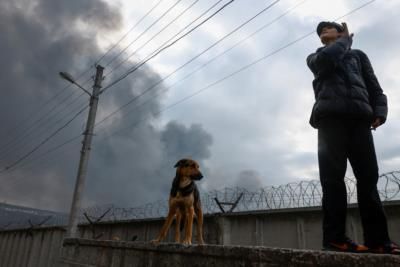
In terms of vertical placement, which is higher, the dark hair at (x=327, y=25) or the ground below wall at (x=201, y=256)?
the dark hair at (x=327, y=25)

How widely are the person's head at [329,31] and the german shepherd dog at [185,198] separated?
2.40 m

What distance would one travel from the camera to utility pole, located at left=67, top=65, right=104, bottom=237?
10461 millimetres

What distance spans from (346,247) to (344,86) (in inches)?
48.3

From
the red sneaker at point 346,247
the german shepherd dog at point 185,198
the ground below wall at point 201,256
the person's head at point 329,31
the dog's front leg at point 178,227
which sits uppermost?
the person's head at point 329,31

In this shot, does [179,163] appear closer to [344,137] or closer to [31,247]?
[344,137]

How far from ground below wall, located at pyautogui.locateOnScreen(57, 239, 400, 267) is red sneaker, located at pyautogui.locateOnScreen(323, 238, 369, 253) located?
0.77 ft

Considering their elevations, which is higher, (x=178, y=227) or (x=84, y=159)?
(x=84, y=159)

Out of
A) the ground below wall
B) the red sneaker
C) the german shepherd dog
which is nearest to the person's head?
the red sneaker

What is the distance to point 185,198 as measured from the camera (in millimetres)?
4449

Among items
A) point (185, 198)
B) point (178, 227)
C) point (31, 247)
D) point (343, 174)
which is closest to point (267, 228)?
point (178, 227)

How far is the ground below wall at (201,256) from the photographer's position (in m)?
2.12

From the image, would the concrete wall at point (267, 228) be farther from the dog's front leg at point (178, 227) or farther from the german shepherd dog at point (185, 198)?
the dog's front leg at point (178, 227)

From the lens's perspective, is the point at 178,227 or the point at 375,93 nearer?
the point at 375,93

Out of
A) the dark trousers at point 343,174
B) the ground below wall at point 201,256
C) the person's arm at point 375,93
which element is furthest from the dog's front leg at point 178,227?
the person's arm at point 375,93
